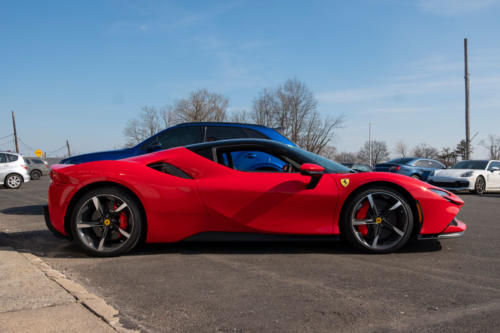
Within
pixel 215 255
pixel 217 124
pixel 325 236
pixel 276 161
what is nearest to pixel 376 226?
pixel 325 236

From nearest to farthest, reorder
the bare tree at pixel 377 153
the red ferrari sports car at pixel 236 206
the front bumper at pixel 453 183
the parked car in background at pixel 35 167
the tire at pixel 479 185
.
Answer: the red ferrari sports car at pixel 236 206, the front bumper at pixel 453 183, the tire at pixel 479 185, the parked car in background at pixel 35 167, the bare tree at pixel 377 153

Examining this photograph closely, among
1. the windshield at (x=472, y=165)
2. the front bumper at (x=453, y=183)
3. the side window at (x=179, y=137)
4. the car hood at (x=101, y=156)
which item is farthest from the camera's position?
the windshield at (x=472, y=165)

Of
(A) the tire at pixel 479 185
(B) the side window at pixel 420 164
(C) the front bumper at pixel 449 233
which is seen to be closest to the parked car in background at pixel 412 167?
(B) the side window at pixel 420 164

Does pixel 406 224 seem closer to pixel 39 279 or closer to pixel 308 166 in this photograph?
pixel 308 166

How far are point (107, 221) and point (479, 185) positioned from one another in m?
13.2

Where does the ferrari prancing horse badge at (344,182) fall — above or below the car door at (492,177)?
above

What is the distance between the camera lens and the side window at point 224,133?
714 cm

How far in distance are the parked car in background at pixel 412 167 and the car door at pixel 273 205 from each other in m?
13.2

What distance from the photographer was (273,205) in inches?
150

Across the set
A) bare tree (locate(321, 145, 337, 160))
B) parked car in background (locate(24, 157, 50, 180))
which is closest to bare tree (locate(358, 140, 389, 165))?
bare tree (locate(321, 145, 337, 160))

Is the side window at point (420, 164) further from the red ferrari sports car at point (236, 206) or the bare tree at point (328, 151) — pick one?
the bare tree at point (328, 151)

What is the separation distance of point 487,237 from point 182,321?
13.6 feet

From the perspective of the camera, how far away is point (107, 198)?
387 centimetres

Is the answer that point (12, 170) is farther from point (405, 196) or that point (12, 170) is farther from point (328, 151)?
point (328, 151)
